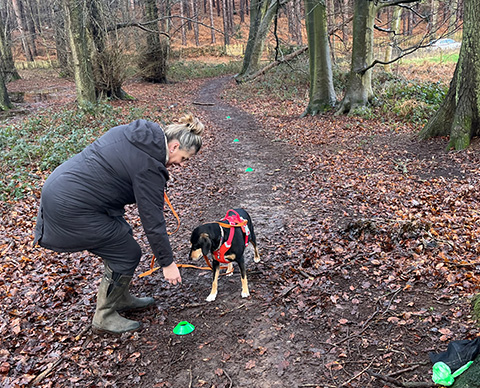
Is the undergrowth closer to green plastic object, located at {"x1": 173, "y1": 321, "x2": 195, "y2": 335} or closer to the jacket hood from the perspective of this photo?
green plastic object, located at {"x1": 173, "y1": 321, "x2": 195, "y2": 335}

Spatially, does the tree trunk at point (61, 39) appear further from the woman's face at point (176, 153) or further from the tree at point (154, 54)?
the woman's face at point (176, 153)

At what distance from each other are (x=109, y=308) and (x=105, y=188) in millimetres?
1383

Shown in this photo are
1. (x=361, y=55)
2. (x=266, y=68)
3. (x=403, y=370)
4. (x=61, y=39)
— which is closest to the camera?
(x=403, y=370)

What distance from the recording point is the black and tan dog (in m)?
3.78

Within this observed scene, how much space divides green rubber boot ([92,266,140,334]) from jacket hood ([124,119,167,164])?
1.38m

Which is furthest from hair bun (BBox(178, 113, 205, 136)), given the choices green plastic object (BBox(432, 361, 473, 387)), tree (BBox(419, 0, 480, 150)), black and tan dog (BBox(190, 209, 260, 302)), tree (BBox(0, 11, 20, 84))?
tree (BBox(0, 11, 20, 84))

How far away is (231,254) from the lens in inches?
158

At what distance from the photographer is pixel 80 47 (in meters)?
14.3

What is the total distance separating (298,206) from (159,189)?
394cm

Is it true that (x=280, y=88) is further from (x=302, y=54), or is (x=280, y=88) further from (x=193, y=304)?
(x=193, y=304)

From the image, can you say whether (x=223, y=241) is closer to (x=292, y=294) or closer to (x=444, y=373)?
(x=292, y=294)

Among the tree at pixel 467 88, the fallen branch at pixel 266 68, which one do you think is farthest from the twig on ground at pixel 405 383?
the fallen branch at pixel 266 68

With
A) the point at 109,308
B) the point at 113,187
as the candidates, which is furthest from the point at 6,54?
the point at 113,187

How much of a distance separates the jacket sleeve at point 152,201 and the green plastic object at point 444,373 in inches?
91.8
